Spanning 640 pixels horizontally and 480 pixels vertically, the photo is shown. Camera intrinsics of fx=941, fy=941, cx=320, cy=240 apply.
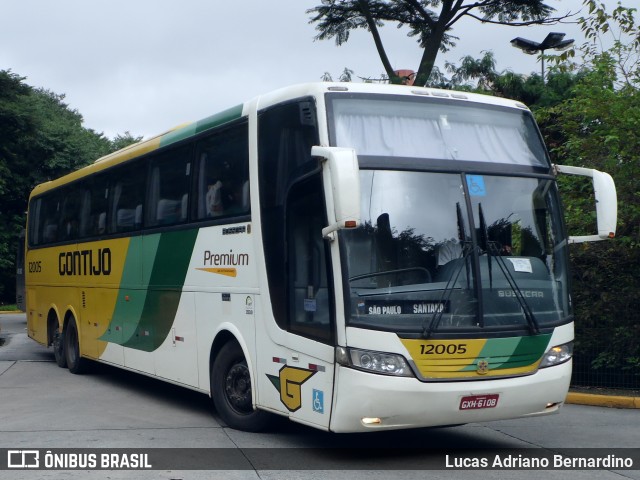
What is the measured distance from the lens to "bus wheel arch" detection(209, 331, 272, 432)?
9.59 metres

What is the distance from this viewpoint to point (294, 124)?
8.70m

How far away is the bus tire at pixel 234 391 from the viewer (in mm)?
9594

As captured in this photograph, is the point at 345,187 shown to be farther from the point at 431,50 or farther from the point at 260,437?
the point at 431,50

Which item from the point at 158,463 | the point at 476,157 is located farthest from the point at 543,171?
the point at 158,463

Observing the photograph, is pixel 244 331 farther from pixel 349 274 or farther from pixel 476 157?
pixel 476 157

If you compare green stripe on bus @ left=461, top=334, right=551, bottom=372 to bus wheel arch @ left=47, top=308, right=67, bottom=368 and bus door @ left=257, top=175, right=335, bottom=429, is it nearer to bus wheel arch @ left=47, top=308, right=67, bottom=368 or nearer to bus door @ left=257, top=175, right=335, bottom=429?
bus door @ left=257, top=175, right=335, bottom=429

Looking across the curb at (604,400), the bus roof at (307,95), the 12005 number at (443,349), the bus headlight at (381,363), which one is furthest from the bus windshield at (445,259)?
the curb at (604,400)

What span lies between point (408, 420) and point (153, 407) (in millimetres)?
4908

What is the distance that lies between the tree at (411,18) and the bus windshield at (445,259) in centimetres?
1571

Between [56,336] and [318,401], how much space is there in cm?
993

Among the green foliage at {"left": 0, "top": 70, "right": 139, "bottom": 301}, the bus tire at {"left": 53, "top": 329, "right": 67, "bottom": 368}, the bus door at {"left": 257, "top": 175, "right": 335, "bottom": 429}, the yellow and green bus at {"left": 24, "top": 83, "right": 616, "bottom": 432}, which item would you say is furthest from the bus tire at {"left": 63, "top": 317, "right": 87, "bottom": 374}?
the green foliage at {"left": 0, "top": 70, "right": 139, "bottom": 301}

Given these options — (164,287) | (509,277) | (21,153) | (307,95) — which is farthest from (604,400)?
(21,153)

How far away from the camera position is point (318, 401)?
26.6 feet

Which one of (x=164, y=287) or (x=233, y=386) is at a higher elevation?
(x=164, y=287)
